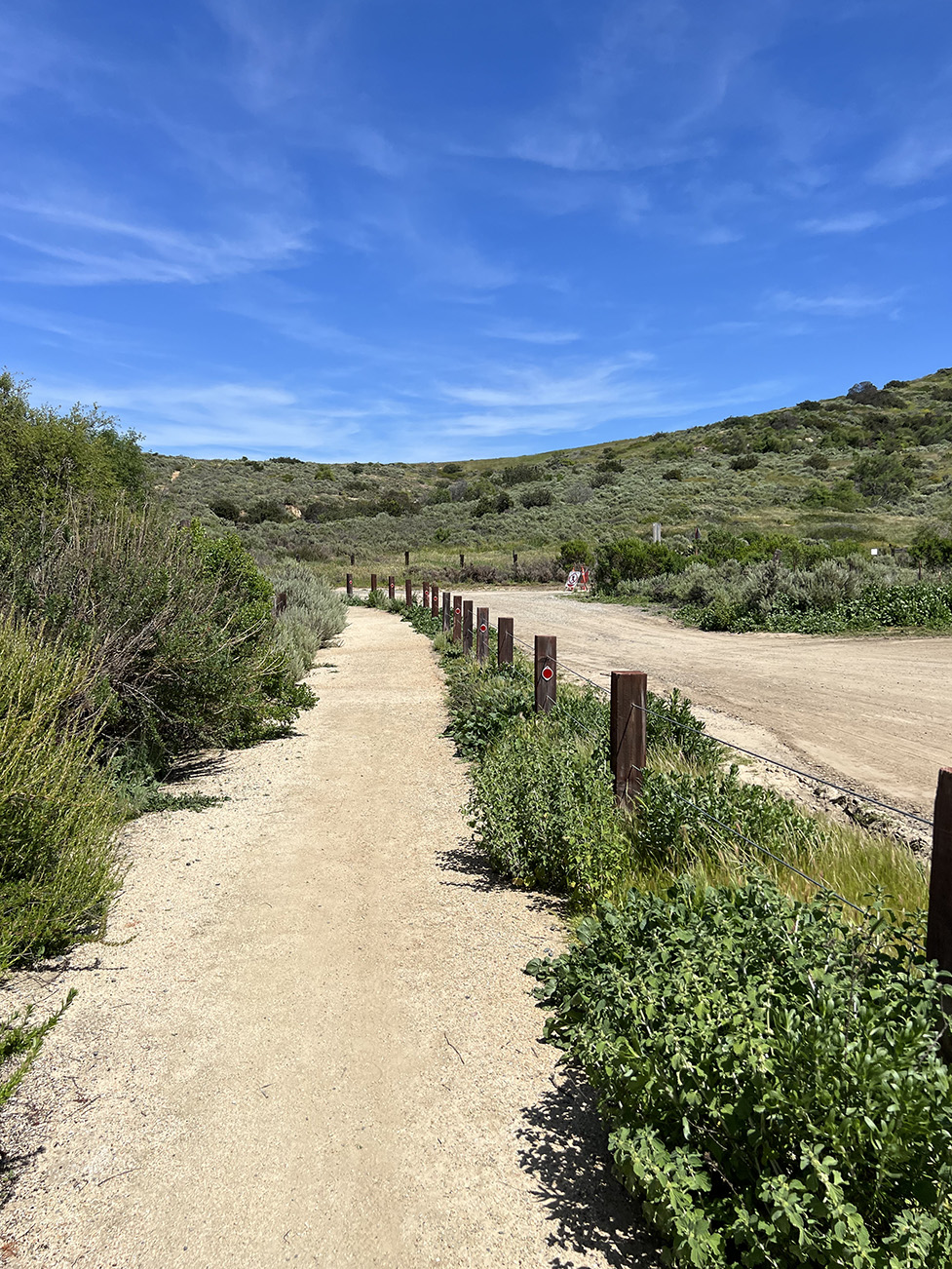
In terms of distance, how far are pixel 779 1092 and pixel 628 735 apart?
3.11 metres

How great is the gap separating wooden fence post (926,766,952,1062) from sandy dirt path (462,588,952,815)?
11.6 feet

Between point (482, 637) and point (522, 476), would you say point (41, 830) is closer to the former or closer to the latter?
point (482, 637)

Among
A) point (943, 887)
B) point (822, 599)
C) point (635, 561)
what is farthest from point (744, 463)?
point (943, 887)

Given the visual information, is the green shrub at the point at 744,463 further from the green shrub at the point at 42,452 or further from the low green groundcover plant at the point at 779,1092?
the low green groundcover plant at the point at 779,1092

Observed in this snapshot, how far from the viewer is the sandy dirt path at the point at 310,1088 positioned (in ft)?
7.68

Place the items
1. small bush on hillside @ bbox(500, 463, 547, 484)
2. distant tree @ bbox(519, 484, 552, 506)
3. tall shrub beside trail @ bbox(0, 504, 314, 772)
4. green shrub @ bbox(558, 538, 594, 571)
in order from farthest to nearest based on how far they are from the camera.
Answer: small bush on hillside @ bbox(500, 463, 547, 484) → distant tree @ bbox(519, 484, 552, 506) → green shrub @ bbox(558, 538, 594, 571) → tall shrub beside trail @ bbox(0, 504, 314, 772)

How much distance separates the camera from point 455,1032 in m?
3.33

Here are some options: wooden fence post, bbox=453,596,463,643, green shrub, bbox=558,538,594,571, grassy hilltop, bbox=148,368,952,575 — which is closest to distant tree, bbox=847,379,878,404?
grassy hilltop, bbox=148,368,952,575

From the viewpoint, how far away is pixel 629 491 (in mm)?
58000

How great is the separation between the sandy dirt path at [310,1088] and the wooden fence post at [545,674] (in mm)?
2235

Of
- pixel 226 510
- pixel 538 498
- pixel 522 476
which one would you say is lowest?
pixel 226 510

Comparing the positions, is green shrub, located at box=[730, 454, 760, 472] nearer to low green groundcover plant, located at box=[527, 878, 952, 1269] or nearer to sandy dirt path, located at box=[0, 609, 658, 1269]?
sandy dirt path, located at box=[0, 609, 658, 1269]

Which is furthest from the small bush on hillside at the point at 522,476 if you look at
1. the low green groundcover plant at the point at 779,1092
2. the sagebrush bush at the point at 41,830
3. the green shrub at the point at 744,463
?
the low green groundcover plant at the point at 779,1092

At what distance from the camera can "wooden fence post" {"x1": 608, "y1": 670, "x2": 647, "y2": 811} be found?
4961 millimetres
